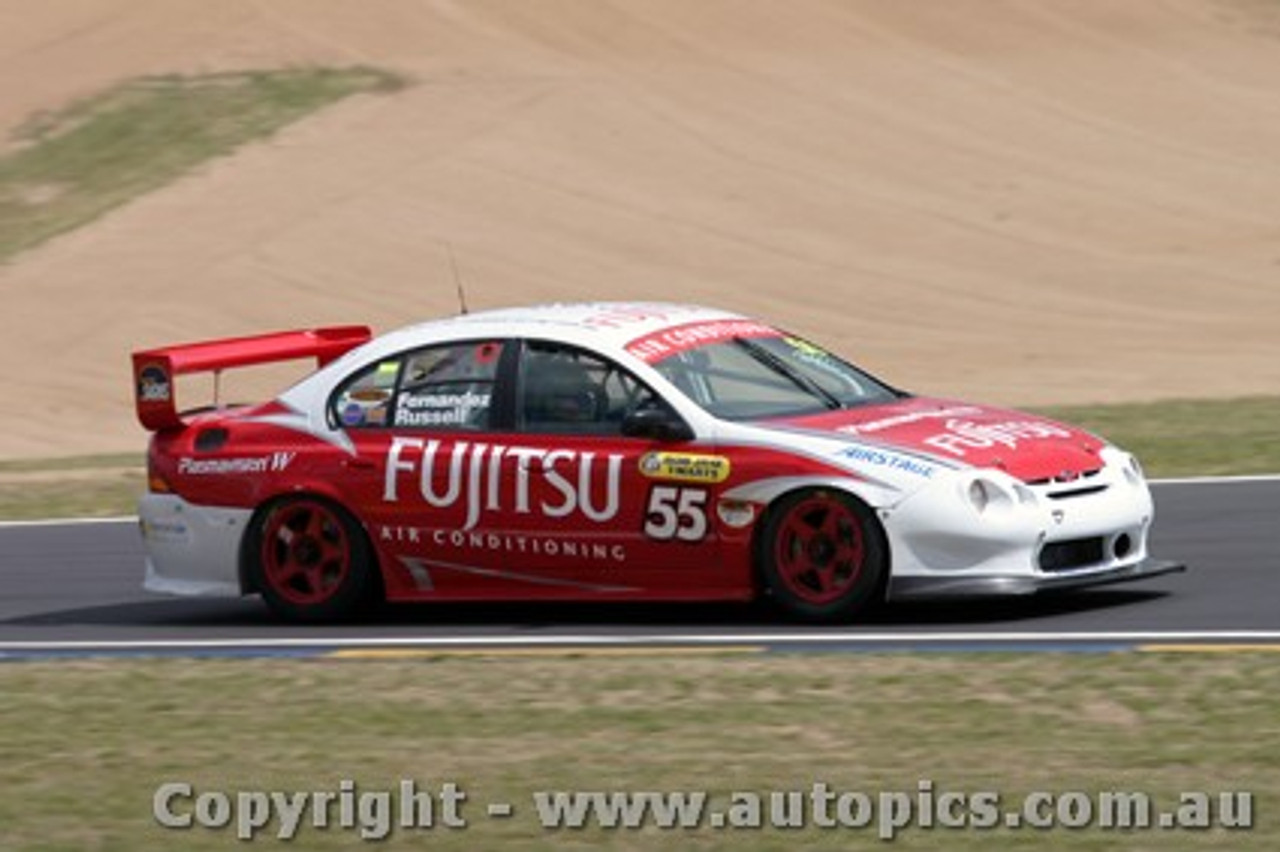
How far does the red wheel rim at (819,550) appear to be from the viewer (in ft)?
40.2

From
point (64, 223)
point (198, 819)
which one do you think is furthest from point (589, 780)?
point (64, 223)

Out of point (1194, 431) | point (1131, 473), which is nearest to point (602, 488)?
point (1131, 473)

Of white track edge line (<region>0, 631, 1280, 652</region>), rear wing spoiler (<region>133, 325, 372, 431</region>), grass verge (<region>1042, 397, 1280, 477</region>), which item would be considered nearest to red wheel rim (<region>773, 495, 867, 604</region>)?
white track edge line (<region>0, 631, 1280, 652</region>)

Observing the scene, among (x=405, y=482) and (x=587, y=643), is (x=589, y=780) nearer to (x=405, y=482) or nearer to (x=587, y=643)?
(x=587, y=643)

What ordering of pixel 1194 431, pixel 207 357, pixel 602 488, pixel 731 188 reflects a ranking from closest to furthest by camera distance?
1. pixel 602 488
2. pixel 207 357
3. pixel 1194 431
4. pixel 731 188

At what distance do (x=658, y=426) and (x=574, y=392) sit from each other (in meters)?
0.49

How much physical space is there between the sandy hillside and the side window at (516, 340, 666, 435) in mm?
12651

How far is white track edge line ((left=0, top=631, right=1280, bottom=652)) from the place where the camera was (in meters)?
11.7

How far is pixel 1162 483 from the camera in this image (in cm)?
1703

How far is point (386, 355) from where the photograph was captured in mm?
13359

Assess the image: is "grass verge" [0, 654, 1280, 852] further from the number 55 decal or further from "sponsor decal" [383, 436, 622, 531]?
"sponsor decal" [383, 436, 622, 531]

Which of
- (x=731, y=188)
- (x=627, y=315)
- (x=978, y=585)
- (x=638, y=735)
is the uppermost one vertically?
(x=731, y=188)

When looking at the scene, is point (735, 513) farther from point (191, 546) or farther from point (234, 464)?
point (191, 546)

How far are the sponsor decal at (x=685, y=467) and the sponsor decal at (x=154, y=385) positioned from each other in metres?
2.22
